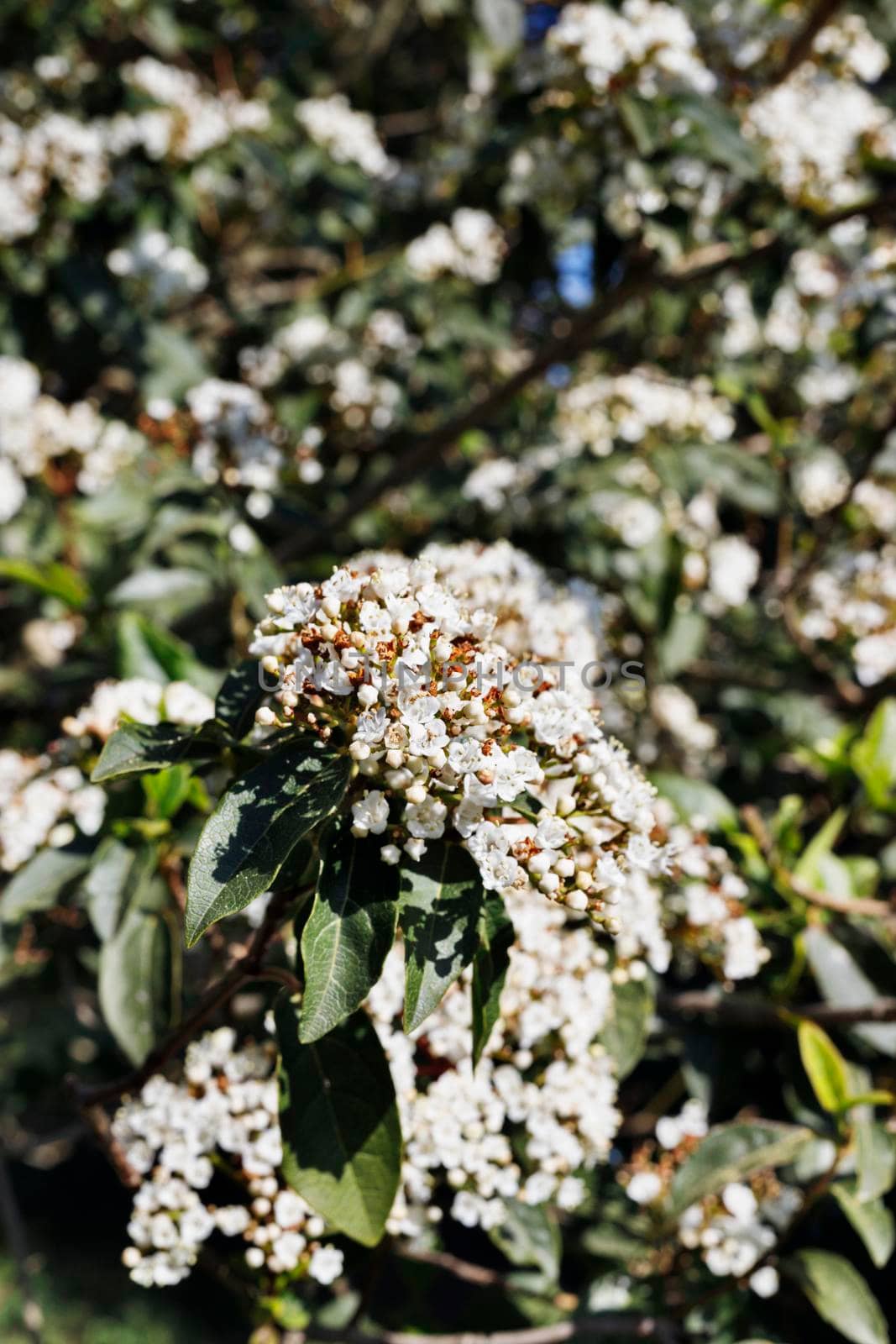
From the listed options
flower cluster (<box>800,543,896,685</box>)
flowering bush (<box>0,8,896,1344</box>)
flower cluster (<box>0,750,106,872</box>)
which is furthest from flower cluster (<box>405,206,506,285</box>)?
flower cluster (<box>0,750,106,872</box>)

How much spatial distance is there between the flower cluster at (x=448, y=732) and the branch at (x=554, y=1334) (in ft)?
3.57

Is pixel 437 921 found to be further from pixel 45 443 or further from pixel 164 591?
pixel 45 443

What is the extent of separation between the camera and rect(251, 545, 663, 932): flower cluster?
1.24m

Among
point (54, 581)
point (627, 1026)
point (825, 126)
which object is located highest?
point (825, 126)

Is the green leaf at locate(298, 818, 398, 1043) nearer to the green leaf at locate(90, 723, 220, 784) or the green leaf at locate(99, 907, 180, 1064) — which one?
the green leaf at locate(90, 723, 220, 784)

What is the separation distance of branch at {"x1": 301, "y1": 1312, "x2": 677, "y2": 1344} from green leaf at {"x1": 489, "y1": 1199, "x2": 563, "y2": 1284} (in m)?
0.18

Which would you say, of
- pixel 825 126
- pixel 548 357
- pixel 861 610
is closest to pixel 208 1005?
pixel 548 357

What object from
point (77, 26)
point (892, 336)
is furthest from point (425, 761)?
point (77, 26)

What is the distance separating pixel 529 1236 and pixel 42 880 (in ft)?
3.40

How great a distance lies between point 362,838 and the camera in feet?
4.31

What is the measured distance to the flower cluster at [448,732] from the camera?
124 cm

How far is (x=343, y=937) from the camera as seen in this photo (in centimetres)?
124

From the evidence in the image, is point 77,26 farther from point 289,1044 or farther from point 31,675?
point 289,1044

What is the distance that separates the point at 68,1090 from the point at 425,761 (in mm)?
954
